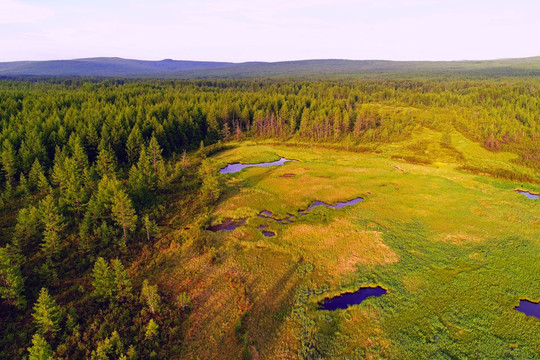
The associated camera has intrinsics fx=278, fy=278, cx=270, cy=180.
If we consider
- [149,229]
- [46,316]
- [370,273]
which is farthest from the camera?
[149,229]

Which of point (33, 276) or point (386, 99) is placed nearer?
point (33, 276)

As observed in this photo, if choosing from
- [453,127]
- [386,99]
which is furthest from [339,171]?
[386,99]

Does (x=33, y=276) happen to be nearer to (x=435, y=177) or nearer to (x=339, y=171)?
(x=339, y=171)

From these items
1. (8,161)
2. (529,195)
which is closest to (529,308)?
(529,195)

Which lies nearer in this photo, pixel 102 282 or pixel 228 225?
pixel 102 282

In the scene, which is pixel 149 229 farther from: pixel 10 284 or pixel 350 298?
pixel 350 298

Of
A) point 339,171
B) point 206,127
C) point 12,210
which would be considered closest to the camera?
point 12,210
